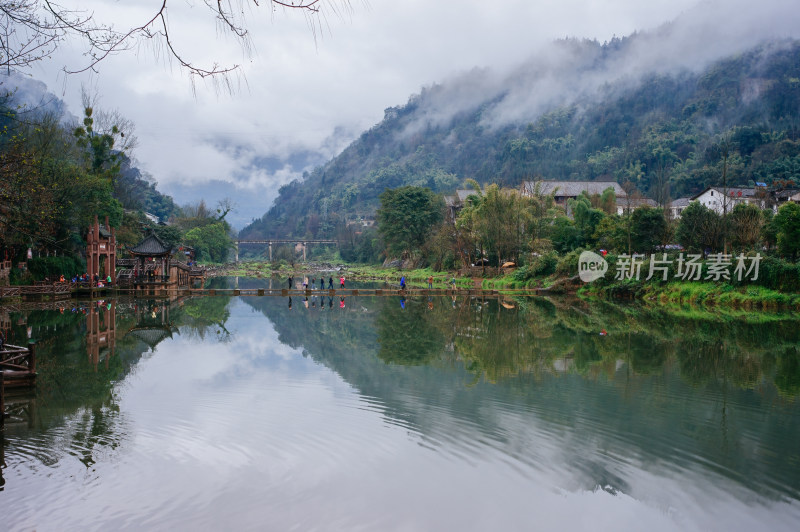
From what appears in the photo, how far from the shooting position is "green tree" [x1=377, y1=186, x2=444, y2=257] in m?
51.6

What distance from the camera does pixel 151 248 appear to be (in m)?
34.1

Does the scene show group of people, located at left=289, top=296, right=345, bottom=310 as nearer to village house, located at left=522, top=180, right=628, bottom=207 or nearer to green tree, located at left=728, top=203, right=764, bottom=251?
green tree, located at left=728, top=203, right=764, bottom=251

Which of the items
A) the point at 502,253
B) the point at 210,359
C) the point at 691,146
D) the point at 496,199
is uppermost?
the point at 691,146

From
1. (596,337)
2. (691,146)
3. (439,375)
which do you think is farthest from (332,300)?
(691,146)

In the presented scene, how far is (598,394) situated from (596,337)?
7292 mm

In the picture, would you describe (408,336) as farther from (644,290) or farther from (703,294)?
(644,290)

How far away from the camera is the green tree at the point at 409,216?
51.6 metres

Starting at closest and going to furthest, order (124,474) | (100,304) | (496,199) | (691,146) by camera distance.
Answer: (124,474) < (100,304) < (496,199) < (691,146)

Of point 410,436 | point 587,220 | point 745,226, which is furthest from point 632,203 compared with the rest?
point 410,436

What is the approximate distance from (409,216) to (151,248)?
75.9 feet

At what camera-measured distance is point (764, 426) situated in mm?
8672

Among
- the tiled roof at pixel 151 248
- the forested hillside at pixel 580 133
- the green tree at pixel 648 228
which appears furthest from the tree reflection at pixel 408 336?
the forested hillside at pixel 580 133

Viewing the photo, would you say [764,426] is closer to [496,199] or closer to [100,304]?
[100,304]

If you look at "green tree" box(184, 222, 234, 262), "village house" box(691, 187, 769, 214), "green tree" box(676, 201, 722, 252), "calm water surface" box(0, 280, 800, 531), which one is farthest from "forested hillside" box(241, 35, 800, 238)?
"calm water surface" box(0, 280, 800, 531)
